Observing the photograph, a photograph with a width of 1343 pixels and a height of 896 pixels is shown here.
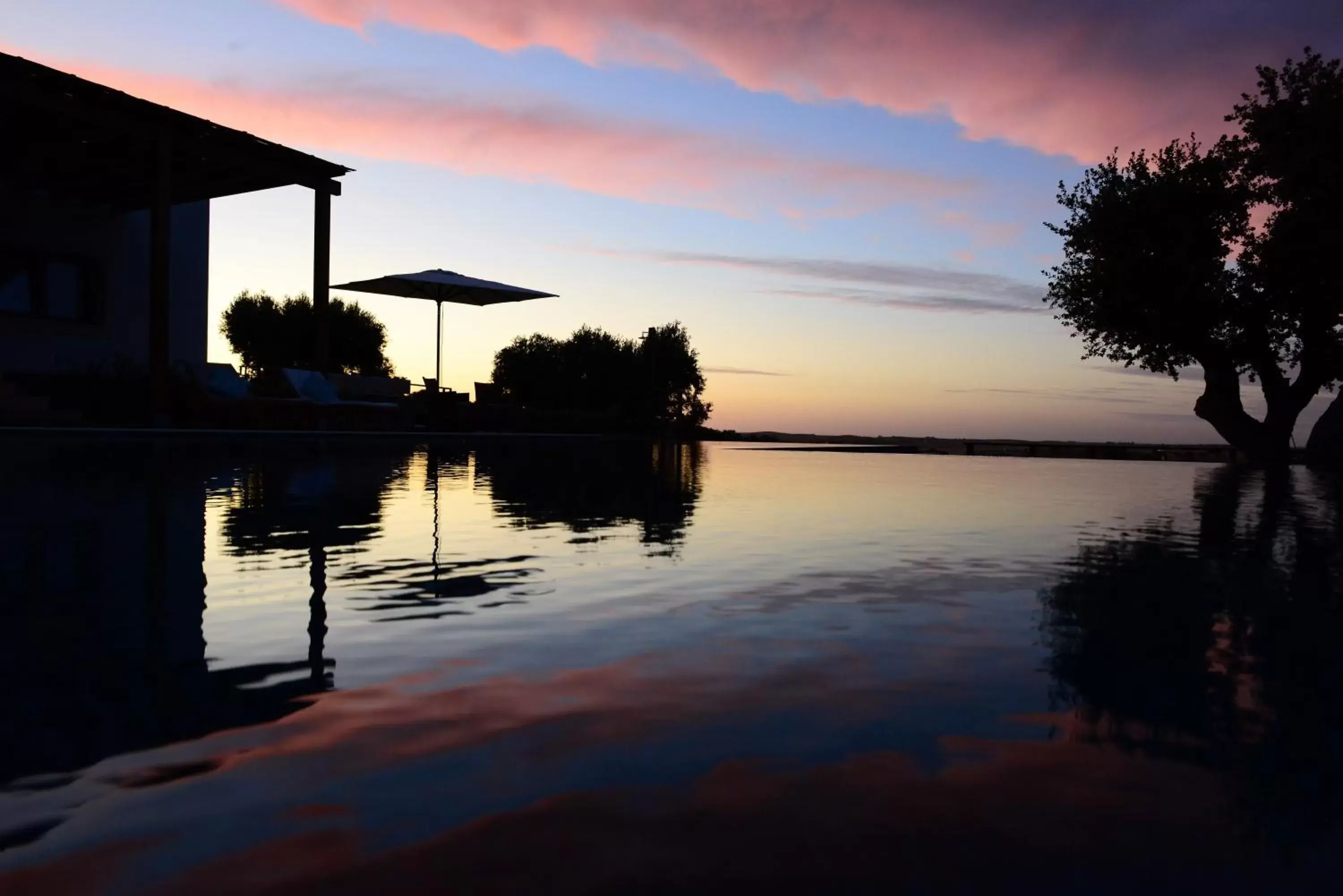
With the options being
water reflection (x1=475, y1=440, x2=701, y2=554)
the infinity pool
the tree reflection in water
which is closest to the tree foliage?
water reflection (x1=475, y1=440, x2=701, y2=554)

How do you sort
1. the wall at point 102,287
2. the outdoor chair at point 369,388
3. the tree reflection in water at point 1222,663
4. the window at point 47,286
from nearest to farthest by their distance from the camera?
the tree reflection in water at point 1222,663 → the wall at point 102,287 → the window at point 47,286 → the outdoor chair at point 369,388

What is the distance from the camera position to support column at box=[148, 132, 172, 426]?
704 inches

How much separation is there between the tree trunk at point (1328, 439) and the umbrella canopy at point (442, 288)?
73.5 ft

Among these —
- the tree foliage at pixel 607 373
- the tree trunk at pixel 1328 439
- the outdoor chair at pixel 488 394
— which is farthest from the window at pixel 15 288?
the tree trunk at pixel 1328 439

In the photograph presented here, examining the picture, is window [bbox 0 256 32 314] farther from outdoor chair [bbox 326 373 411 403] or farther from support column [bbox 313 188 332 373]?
outdoor chair [bbox 326 373 411 403]

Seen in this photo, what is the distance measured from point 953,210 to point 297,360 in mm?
28170

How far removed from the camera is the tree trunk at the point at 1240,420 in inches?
1064

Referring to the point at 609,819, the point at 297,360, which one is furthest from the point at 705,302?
the point at 609,819

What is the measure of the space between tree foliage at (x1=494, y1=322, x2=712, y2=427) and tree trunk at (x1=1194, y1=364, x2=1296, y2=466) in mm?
18476

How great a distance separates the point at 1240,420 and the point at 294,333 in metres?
38.3

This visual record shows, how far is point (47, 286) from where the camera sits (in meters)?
21.9

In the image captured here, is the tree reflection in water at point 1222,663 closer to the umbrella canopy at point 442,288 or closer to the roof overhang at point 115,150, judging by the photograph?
the roof overhang at point 115,150

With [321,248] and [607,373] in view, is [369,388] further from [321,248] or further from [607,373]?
[607,373]

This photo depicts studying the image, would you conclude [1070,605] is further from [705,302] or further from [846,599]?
[705,302]
